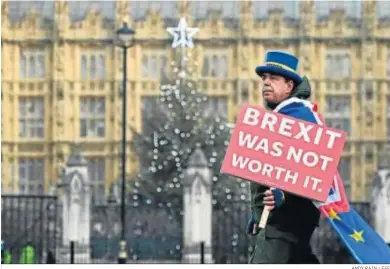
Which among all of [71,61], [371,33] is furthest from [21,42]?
[371,33]

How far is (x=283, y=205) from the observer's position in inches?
262

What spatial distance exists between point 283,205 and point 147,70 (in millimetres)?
34387

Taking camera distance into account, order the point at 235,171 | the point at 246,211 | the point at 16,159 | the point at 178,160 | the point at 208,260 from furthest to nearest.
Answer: the point at 16,159 → the point at 178,160 → the point at 246,211 → the point at 208,260 → the point at 235,171

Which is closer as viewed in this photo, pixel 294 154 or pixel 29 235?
pixel 294 154

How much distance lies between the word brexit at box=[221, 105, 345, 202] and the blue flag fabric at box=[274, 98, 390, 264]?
0.29 feet

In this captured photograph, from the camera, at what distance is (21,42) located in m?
40.8

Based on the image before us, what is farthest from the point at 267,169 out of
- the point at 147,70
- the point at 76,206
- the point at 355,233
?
the point at 147,70

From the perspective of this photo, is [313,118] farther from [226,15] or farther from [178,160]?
[226,15]

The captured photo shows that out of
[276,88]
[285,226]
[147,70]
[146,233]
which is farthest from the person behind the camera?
[147,70]

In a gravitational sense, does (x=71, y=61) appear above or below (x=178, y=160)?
above

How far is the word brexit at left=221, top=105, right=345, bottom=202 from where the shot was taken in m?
6.47

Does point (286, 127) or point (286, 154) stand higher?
point (286, 127)

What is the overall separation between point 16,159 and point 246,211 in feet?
49.7

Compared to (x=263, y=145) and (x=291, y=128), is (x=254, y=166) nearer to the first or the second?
(x=263, y=145)
